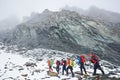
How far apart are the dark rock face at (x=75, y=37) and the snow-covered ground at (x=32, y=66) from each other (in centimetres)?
290

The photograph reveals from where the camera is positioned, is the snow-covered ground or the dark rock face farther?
the dark rock face

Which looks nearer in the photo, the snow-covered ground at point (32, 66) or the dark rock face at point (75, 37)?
the snow-covered ground at point (32, 66)

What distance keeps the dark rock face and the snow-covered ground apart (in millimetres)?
2897

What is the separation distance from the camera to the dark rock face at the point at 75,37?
1348 inches

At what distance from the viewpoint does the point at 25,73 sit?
23.4 metres

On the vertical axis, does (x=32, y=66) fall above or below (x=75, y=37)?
below

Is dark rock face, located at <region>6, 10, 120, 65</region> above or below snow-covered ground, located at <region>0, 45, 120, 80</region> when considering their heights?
above

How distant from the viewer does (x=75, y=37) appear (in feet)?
121

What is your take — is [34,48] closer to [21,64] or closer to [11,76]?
[21,64]

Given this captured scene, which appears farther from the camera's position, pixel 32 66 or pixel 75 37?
pixel 75 37

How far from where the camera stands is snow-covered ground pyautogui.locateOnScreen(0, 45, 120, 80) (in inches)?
852

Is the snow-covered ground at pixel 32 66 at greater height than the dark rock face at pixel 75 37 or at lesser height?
lesser

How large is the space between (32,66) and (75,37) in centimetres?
1287

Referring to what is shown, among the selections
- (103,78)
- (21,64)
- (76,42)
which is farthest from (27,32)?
(103,78)
